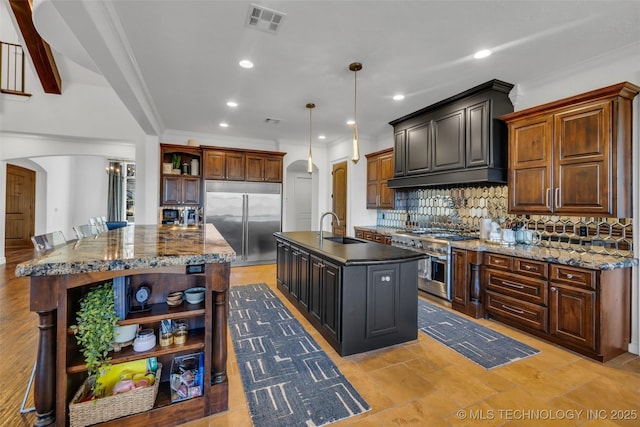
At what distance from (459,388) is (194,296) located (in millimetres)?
1929

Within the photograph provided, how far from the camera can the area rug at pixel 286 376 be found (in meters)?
1.79

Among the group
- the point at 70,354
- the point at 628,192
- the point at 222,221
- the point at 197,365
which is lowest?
the point at 197,365

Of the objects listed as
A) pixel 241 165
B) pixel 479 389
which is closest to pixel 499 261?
pixel 479 389

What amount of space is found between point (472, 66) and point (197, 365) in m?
3.69

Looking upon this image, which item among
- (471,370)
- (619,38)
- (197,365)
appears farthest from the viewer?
(619,38)

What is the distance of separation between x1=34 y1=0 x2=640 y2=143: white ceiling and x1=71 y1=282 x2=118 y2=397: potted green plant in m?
1.83

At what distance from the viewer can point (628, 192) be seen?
2551mm

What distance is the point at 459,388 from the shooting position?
205 centimetres

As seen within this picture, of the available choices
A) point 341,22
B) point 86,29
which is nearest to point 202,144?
point 86,29

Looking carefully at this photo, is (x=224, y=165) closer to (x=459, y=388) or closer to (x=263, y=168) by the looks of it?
(x=263, y=168)

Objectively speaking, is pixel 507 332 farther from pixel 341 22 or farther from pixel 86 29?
pixel 86 29

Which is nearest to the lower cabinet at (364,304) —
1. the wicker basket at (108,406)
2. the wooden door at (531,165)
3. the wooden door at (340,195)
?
the wicker basket at (108,406)

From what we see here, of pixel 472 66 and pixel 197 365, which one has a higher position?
pixel 472 66

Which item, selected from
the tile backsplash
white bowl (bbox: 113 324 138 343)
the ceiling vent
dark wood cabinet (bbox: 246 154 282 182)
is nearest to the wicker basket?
white bowl (bbox: 113 324 138 343)
